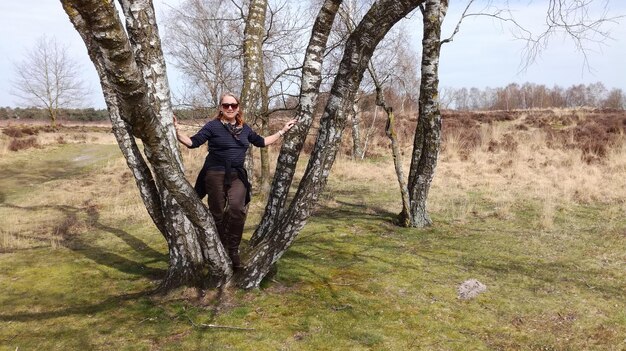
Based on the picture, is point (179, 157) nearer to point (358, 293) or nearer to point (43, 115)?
point (358, 293)

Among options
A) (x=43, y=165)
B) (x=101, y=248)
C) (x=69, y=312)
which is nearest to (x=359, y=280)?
(x=69, y=312)

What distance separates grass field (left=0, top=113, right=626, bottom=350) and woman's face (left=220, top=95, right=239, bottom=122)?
1.98 m

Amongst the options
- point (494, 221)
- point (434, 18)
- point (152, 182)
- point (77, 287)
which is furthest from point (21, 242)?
point (494, 221)

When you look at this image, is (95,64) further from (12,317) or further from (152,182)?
(12,317)

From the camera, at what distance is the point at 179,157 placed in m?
4.68

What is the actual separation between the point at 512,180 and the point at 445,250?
296 inches

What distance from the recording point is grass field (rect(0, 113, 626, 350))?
406 centimetres

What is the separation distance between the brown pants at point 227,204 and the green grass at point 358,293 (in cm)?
68

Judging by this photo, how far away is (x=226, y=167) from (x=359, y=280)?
7.14 ft

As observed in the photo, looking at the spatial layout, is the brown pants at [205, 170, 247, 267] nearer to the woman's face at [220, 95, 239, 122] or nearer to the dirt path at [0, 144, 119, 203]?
the woman's face at [220, 95, 239, 122]

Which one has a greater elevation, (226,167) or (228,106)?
(228,106)

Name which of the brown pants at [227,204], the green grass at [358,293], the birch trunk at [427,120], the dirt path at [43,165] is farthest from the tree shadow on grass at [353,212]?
the dirt path at [43,165]

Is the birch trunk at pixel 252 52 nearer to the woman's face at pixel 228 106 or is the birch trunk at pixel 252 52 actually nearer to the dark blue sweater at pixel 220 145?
the dark blue sweater at pixel 220 145

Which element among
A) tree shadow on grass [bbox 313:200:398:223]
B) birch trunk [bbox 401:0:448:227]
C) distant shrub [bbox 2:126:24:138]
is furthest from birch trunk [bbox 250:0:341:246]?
distant shrub [bbox 2:126:24:138]
